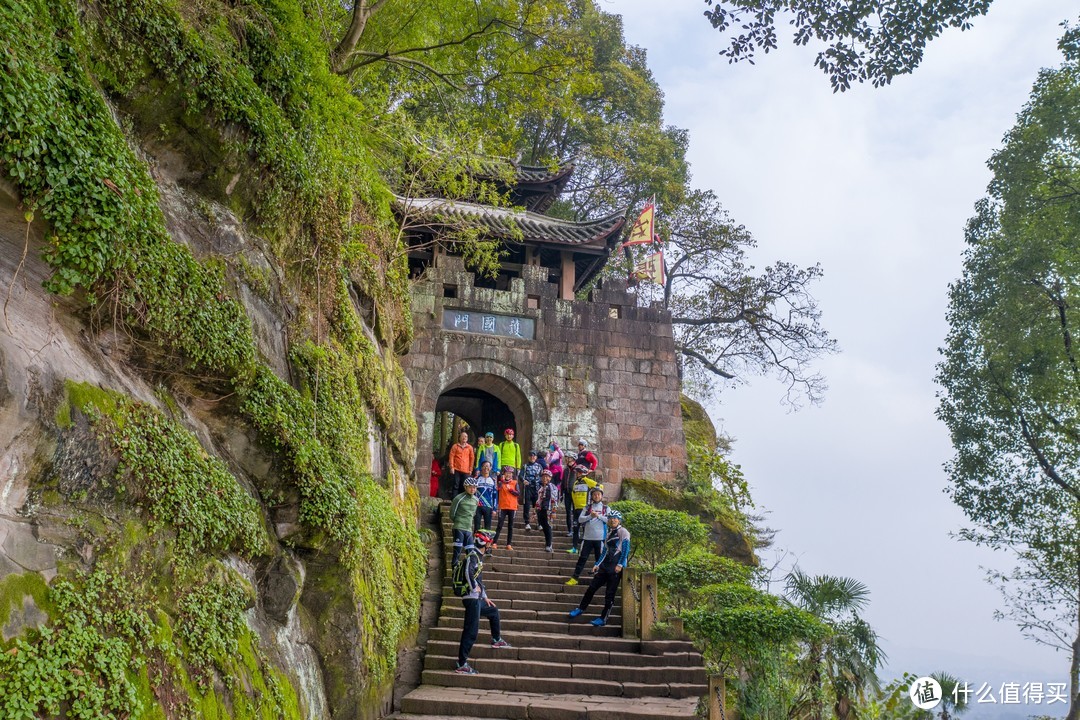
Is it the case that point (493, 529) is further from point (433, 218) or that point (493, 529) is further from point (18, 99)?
point (18, 99)

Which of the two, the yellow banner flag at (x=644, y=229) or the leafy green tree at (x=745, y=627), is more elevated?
the yellow banner flag at (x=644, y=229)

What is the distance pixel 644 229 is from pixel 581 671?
514 inches

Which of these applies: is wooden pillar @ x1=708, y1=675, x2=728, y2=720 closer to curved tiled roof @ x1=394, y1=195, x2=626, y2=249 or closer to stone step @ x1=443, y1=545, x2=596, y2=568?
stone step @ x1=443, y1=545, x2=596, y2=568

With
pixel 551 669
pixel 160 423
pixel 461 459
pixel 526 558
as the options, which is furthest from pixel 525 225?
pixel 160 423

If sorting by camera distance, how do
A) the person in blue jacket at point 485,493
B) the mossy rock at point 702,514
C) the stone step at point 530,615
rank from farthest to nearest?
the mossy rock at point 702,514 < the person in blue jacket at point 485,493 < the stone step at point 530,615

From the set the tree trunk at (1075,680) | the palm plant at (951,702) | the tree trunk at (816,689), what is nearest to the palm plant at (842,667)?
the tree trunk at (816,689)

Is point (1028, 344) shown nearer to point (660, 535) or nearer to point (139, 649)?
point (660, 535)

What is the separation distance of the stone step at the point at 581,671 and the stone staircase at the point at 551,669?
0.01m

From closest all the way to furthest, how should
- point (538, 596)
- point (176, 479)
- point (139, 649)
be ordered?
point (139, 649) → point (176, 479) → point (538, 596)

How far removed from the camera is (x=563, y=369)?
53.2ft

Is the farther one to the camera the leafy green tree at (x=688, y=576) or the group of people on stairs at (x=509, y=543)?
the leafy green tree at (x=688, y=576)

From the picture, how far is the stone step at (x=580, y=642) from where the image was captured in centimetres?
883

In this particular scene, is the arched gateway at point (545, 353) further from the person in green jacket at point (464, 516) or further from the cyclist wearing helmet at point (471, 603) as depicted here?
the cyclist wearing helmet at point (471, 603)

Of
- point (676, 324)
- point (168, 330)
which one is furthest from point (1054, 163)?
point (168, 330)
